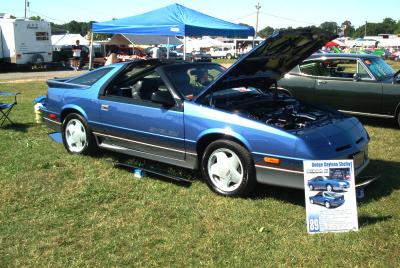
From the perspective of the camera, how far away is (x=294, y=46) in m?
5.16

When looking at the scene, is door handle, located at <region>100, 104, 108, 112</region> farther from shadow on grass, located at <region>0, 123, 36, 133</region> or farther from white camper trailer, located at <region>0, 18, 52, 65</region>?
white camper trailer, located at <region>0, 18, 52, 65</region>

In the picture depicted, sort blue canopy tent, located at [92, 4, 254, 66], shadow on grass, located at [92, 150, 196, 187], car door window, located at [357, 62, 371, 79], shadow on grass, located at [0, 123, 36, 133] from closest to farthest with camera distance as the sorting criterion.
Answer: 1. shadow on grass, located at [92, 150, 196, 187]
2. shadow on grass, located at [0, 123, 36, 133]
3. car door window, located at [357, 62, 371, 79]
4. blue canopy tent, located at [92, 4, 254, 66]

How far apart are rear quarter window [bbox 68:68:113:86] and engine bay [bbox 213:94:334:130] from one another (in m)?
1.90

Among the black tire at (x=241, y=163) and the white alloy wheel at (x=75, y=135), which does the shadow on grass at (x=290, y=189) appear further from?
the white alloy wheel at (x=75, y=135)

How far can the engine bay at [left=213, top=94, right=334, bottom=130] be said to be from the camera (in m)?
4.87

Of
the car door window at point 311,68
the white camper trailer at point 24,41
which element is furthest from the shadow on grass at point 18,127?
the white camper trailer at point 24,41

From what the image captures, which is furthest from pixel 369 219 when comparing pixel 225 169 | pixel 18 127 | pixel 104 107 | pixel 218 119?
pixel 18 127

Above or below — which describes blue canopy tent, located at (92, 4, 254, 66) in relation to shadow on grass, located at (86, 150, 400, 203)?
above

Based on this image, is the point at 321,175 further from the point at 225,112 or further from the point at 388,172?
the point at 388,172

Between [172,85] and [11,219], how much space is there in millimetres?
2269

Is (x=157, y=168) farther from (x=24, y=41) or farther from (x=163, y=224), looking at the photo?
(x=24, y=41)

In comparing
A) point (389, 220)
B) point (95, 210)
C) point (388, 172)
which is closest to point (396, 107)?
point (388, 172)

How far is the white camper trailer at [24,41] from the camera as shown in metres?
25.2

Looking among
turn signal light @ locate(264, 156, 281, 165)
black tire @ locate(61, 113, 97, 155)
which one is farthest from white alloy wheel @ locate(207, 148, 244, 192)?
black tire @ locate(61, 113, 97, 155)
